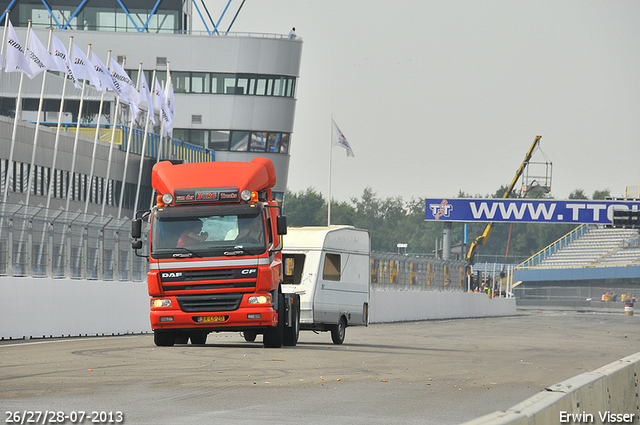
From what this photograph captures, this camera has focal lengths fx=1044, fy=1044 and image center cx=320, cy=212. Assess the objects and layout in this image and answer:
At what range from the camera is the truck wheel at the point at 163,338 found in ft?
63.2

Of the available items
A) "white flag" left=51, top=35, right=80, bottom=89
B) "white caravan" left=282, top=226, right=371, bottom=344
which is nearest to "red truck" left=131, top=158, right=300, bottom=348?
"white caravan" left=282, top=226, right=371, bottom=344

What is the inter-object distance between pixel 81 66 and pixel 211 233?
80.4 ft

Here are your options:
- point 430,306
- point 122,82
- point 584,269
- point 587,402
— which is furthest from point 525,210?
point 587,402

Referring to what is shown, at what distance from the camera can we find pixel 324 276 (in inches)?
909

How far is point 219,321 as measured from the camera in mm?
18234

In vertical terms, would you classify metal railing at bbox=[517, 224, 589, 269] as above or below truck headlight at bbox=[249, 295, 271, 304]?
above

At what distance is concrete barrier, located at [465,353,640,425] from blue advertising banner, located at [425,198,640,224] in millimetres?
53957

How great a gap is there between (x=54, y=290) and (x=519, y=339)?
12.1 metres

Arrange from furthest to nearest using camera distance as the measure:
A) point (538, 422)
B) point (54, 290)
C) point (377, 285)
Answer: point (377, 285), point (54, 290), point (538, 422)

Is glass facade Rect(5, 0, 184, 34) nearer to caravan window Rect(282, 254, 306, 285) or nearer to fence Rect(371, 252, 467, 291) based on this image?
fence Rect(371, 252, 467, 291)

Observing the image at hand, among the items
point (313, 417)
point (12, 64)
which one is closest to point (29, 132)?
point (12, 64)

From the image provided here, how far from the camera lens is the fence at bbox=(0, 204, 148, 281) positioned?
2186cm

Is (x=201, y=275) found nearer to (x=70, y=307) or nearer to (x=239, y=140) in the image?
(x=70, y=307)

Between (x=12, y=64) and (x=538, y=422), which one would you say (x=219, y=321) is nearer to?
(x=538, y=422)
